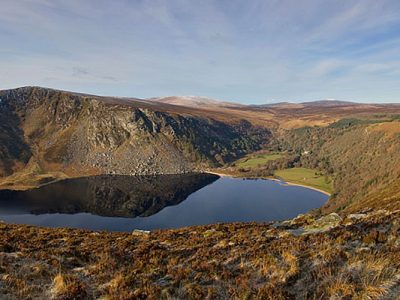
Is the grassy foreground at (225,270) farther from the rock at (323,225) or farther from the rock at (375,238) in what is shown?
the rock at (323,225)

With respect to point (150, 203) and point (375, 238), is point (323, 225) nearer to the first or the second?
point (375, 238)

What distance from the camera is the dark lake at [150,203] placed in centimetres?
12662

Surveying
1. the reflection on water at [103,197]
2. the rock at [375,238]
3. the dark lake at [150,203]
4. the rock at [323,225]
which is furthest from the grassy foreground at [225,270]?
the reflection on water at [103,197]

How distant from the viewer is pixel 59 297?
11.9m

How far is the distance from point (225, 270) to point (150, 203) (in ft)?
469

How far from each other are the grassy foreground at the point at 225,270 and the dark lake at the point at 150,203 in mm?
103063

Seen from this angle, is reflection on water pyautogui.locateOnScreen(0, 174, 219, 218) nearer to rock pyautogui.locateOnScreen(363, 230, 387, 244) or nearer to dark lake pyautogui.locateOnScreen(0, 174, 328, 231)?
dark lake pyautogui.locateOnScreen(0, 174, 328, 231)

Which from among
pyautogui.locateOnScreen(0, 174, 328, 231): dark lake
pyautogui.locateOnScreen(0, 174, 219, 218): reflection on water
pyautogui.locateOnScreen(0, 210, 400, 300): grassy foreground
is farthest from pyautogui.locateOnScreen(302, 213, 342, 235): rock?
pyautogui.locateOnScreen(0, 174, 219, 218): reflection on water

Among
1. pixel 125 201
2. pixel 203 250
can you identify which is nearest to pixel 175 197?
pixel 125 201

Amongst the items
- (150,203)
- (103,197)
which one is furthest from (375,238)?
(103,197)

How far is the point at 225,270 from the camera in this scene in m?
14.5

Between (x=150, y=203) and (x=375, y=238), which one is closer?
(x=375, y=238)

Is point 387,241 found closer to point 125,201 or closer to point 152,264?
point 152,264

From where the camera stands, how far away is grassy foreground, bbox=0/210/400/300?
11.7 metres
